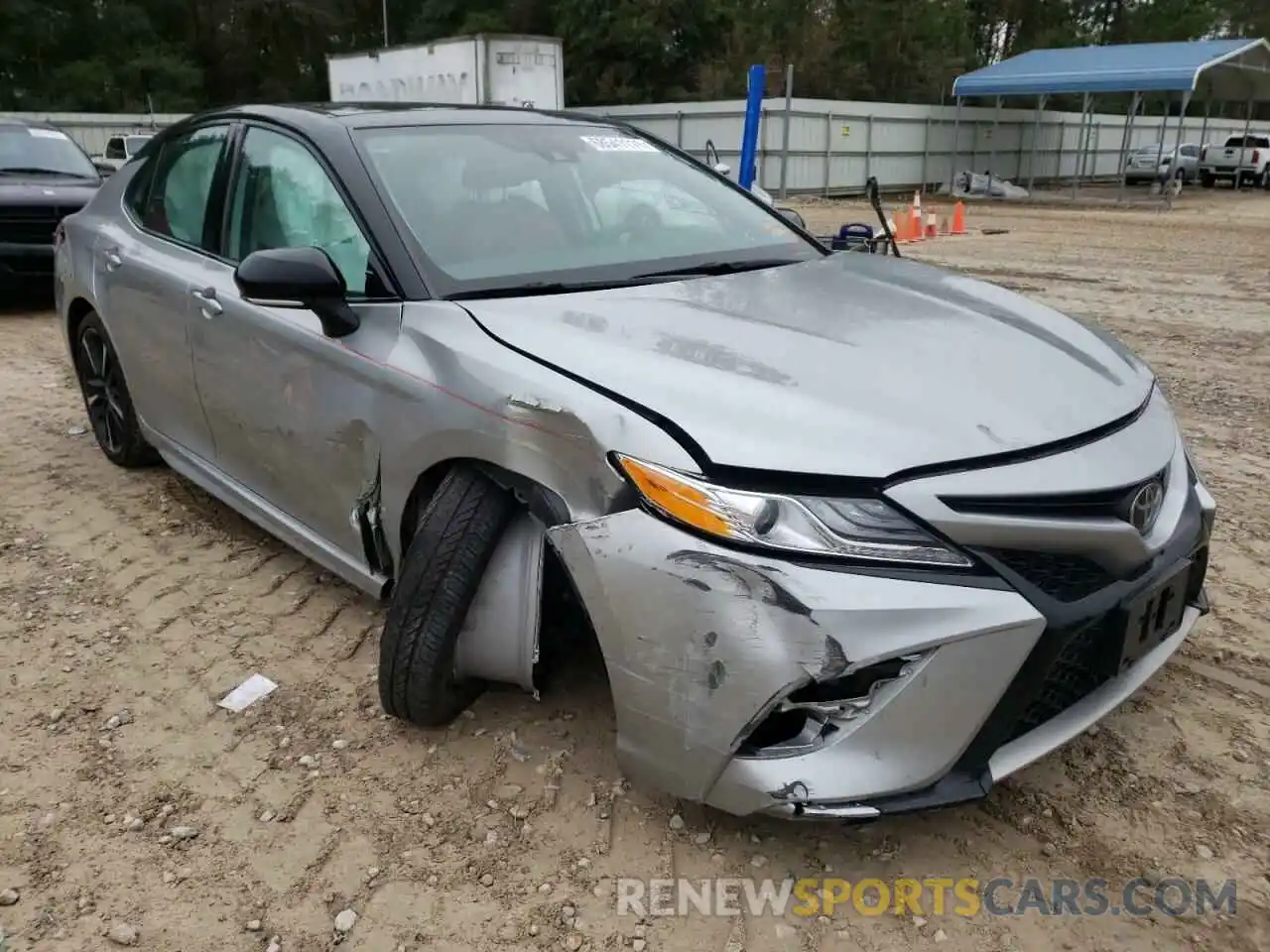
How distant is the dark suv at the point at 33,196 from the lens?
Result: 8.40 metres

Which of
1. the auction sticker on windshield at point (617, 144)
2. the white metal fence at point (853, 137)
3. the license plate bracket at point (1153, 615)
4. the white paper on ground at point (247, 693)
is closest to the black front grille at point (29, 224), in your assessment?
the auction sticker on windshield at point (617, 144)

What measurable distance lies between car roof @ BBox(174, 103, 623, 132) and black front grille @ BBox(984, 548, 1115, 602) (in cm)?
218

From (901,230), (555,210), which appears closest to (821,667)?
(555,210)

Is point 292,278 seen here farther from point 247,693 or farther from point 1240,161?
point 1240,161

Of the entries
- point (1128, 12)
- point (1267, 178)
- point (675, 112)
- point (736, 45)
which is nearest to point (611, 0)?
point (736, 45)

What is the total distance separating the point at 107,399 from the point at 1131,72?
79.8 feet

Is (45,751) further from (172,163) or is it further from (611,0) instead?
(611,0)

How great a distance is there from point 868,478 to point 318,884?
1.44 m

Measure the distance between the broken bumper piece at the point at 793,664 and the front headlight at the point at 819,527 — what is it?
4 cm

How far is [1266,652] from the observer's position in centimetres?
302

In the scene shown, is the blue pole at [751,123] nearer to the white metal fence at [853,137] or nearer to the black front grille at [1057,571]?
the black front grille at [1057,571]

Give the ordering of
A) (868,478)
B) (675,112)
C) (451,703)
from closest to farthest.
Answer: (868,478), (451,703), (675,112)

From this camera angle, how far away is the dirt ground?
207 centimetres

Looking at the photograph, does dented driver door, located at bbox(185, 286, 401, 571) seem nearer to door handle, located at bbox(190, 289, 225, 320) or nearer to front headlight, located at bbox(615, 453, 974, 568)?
door handle, located at bbox(190, 289, 225, 320)
